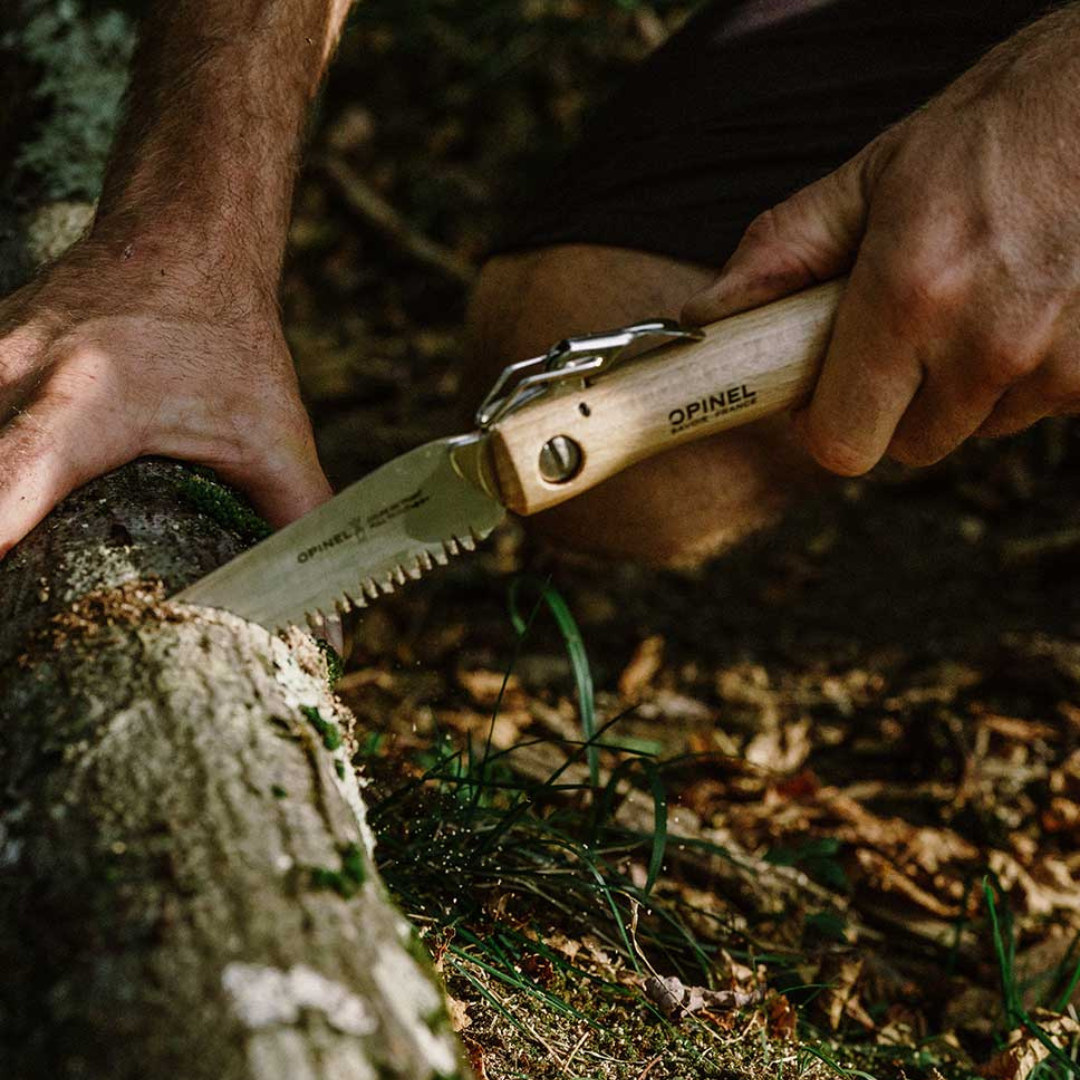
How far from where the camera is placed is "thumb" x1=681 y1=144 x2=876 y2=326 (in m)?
2.06

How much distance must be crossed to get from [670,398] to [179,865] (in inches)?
44.5

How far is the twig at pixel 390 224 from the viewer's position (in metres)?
5.35

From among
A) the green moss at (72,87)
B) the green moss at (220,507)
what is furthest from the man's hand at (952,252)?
the green moss at (72,87)

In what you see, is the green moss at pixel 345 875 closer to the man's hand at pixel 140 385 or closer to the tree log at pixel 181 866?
the tree log at pixel 181 866

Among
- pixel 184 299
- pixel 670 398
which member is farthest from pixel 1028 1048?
pixel 184 299

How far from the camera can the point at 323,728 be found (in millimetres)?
1547

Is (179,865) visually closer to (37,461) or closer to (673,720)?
(37,461)

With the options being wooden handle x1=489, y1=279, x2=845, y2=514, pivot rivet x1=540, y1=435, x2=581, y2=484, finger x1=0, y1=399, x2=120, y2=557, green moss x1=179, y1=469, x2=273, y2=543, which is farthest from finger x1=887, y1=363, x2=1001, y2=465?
finger x1=0, y1=399, x2=120, y2=557

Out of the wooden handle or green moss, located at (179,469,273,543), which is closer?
the wooden handle

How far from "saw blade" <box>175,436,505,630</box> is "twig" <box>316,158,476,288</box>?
3650mm

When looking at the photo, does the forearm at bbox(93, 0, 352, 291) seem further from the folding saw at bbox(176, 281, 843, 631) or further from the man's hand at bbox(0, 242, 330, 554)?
the folding saw at bbox(176, 281, 843, 631)

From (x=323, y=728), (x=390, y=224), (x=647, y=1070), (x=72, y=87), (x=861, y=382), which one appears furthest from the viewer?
(x=390, y=224)

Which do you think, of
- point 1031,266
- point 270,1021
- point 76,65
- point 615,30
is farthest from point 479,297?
point 615,30

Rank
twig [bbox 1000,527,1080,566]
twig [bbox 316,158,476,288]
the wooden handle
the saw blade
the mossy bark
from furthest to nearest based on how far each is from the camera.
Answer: twig [bbox 316,158,476,288], twig [bbox 1000,527,1080,566], the wooden handle, the saw blade, the mossy bark
